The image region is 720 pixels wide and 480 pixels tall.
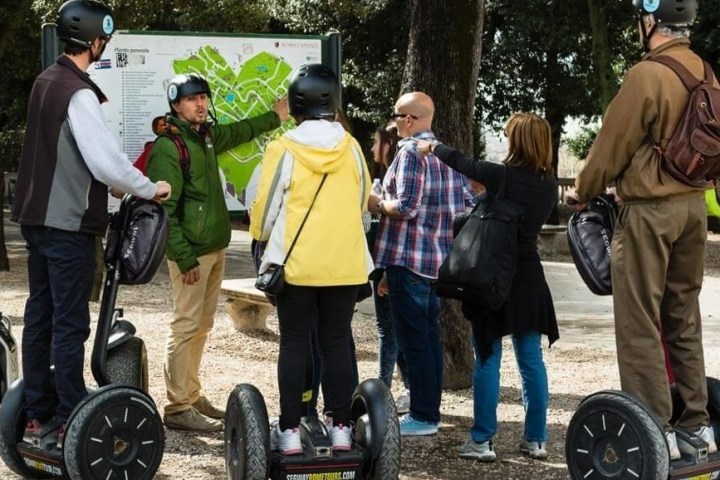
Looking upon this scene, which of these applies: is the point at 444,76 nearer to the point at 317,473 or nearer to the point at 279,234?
the point at 279,234

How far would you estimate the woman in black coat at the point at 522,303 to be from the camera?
6051 mm

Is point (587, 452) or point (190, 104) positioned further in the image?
point (190, 104)

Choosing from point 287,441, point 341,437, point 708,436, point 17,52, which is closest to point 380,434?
point 341,437

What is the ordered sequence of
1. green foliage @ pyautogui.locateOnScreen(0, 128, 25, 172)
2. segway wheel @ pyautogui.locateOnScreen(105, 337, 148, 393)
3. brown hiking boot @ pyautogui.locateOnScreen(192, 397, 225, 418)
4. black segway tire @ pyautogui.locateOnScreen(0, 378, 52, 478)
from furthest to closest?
green foliage @ pyautogui.locateOnScreen(0, 128, 25, 172) → brown hiking boot @ pyautogui.locateOnScreen(192, 397, 225, 418) → segway wheel @ pyautogui.locateOnScreen(105, 337, 148, 393) → black segway tire @ pyautogui.locateOnScreen(0, 378, 52, 478)

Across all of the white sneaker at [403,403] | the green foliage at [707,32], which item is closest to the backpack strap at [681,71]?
the white sneaker at [403,403]

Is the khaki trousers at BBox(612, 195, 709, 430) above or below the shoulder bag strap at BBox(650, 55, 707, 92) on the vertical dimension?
below

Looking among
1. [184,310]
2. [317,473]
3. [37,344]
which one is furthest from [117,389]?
[184,310]

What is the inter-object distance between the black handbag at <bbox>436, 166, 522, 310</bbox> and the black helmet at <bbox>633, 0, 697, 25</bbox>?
129 cm

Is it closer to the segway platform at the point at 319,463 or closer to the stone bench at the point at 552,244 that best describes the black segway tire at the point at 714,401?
the segway platform at the point at 319,463

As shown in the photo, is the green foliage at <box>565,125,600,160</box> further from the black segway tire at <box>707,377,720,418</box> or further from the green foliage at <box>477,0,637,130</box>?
the black segway tire at <box>707,377,720,418</box>

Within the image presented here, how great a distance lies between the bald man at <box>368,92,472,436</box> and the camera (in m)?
6.62

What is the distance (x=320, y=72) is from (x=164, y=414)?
8.20ft

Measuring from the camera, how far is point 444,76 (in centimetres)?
805

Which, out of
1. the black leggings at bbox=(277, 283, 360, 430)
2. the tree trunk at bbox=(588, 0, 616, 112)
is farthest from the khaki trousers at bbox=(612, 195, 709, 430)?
the tree trunk at bbox=(588, 0, 616, 112)
